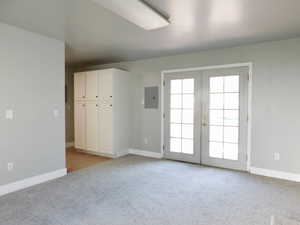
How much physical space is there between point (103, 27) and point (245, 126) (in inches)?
125

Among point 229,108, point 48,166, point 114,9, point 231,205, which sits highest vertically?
point 114,9

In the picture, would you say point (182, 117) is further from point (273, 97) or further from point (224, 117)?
point (273, 97)

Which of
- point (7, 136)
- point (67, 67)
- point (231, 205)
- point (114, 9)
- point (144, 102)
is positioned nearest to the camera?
point (114, 9)

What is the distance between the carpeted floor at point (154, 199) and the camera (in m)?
2.32

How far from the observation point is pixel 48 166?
3.48 metres

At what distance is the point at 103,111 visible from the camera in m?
5.05

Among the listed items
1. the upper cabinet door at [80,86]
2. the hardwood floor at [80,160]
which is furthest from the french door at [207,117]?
the upper cabinet door at [80,86]

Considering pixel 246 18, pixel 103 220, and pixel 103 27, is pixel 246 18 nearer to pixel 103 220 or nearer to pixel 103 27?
pixel 103 27

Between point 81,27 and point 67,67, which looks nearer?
point 81,27

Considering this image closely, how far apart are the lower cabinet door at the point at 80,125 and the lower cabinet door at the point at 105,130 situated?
→ 2.00ft

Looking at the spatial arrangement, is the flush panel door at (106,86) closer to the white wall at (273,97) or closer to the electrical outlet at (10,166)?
the white wall at (273,97)

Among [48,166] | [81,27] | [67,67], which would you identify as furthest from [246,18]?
[67,67]

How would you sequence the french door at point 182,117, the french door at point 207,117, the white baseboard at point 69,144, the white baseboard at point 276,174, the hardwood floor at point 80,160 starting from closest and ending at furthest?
the white baseboard at point 276,174, the french door at point 207,117, the hardwood floor at point 80,160, the french door at point 182,117, the white baseboard at point 69,144

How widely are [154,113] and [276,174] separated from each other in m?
2.84
